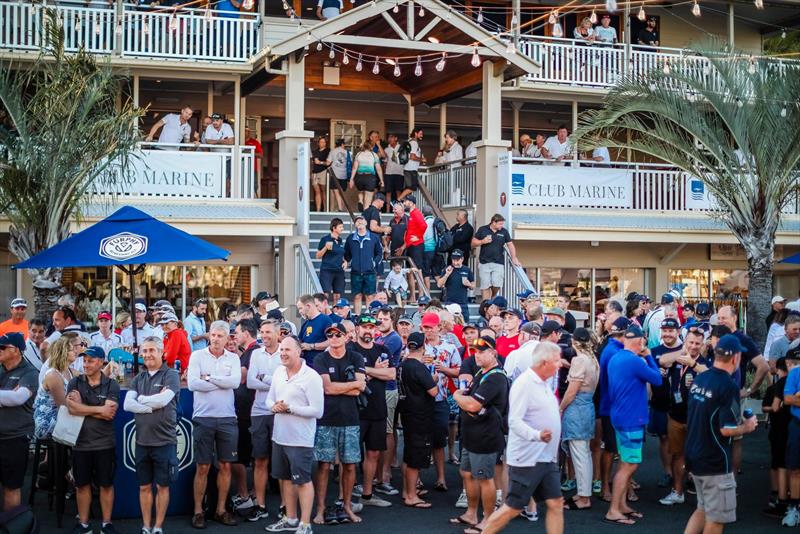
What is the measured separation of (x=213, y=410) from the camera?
973cm

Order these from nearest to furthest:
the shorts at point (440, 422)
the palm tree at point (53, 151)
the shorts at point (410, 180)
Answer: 1. the shorts at point (440, 422)
2. the palm tree at point (53, 151)
3. the shorts at point (410, 180)

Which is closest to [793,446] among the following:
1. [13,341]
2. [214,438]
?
[214,438]

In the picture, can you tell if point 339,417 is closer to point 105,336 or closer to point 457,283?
point 105,336

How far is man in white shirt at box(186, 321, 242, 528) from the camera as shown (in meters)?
9.65

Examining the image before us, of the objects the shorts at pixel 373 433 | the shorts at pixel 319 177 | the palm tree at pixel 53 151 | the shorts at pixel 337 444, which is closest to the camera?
the shorts at pixel 337 444

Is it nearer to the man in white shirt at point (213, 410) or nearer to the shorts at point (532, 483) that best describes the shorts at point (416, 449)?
the man in white shirt at point (213, 410)

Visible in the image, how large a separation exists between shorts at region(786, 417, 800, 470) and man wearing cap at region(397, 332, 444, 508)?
11.4 ft

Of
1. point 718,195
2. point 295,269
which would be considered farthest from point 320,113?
point 718,195

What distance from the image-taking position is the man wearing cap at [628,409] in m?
9.91

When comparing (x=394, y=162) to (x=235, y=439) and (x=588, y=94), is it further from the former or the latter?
(x=235, y=439)

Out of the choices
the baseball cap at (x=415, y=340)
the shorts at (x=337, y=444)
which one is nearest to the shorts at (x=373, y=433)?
the shorts at (x=337, y=444)

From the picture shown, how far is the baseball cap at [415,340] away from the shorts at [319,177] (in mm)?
11834

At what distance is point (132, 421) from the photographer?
987cm

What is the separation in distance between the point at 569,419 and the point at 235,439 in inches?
131
